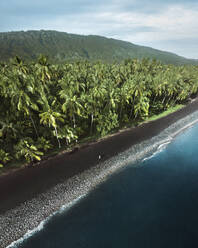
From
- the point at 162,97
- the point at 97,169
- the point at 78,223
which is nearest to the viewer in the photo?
the point at 78,223

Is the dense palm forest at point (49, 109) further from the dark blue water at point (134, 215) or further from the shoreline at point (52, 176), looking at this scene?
the dark blue water at point (134, 215)

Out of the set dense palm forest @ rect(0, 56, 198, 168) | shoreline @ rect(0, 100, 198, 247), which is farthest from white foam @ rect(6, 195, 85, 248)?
dense palm forest @ rect(0, 56, 198, 168)

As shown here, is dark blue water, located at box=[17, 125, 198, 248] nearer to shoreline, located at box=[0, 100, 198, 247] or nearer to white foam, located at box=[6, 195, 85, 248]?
white foam, located at box=[6, 195, 85, 248]

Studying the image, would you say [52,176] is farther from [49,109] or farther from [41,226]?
[49,109]

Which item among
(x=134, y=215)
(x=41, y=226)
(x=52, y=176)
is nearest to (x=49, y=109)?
(x=52, y=176)

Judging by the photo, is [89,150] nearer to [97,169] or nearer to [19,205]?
[97,169]

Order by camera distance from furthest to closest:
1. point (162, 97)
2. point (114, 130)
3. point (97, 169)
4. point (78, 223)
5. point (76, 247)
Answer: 1. point (162, 97)
2. point (114, 130)
3. point (97, 169)
4. point (78, 223)
5. point (76, 247)

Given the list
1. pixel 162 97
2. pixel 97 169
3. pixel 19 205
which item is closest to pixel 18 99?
pixel 19 205
